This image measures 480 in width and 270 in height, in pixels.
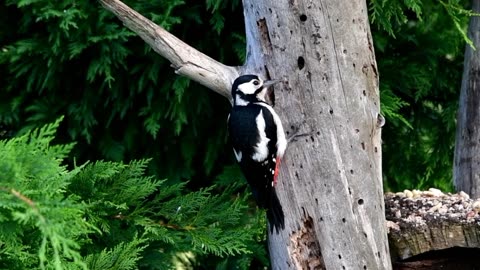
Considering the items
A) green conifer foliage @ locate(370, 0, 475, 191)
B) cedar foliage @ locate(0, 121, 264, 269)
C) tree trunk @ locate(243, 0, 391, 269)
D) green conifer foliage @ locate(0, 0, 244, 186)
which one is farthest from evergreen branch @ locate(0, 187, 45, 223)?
green conifer foliage @ locate(370, 0, 475, 191)

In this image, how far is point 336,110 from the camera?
3172mm

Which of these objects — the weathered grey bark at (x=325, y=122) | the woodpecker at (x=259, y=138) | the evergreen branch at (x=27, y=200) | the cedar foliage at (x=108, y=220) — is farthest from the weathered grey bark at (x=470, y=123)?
the evergreen branch at (x=27, y=200)

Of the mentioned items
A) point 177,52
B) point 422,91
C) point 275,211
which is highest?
point 177,52

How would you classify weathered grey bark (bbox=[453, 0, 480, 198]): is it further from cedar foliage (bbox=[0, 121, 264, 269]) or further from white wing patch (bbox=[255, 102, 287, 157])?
white wing patch (bbox=[255, 102, 287, 157])

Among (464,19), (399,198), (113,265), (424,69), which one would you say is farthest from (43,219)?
(464,19)

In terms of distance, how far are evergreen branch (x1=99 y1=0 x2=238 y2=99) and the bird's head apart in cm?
9

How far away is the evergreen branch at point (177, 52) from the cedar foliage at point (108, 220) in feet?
1.62

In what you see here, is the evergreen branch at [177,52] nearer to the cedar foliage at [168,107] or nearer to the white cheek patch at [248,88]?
the white cheek patch at [248,88]

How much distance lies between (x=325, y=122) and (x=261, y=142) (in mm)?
283

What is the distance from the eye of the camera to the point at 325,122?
→ 3172 mm

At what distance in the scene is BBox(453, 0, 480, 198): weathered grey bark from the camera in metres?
3.90

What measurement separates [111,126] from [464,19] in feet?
7.07

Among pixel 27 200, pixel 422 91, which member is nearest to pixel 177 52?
pixel 27 200

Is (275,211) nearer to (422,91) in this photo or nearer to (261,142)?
(261,142)
